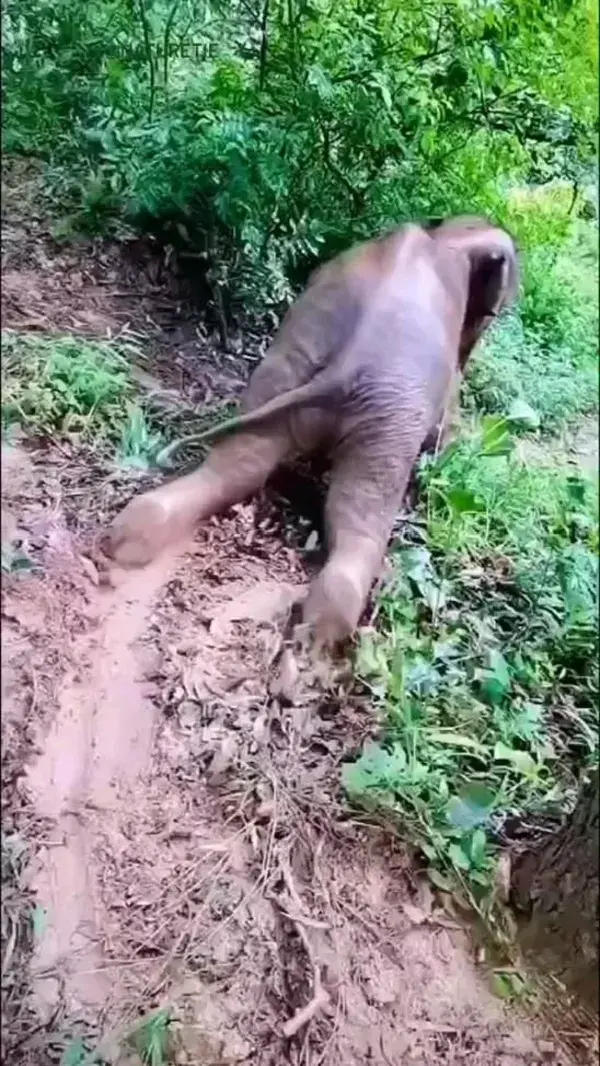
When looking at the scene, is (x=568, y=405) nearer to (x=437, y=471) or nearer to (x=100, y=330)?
(x=437, y=471)

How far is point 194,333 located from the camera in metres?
1.52

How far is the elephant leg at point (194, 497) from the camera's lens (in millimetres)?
1367

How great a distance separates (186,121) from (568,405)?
1.85 feet

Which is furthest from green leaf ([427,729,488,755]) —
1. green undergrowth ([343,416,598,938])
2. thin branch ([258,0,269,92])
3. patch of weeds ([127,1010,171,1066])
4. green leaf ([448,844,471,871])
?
thin branch ([258,0,269,92])

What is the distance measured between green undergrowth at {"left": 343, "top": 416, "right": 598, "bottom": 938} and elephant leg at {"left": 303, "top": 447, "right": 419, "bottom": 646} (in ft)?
0.10

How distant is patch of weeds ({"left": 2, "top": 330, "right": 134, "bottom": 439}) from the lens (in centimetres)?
132

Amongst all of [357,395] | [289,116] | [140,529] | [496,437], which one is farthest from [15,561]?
[289,116]

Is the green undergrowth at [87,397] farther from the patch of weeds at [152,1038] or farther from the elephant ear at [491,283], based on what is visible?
the patch of weeds at [152,1038]

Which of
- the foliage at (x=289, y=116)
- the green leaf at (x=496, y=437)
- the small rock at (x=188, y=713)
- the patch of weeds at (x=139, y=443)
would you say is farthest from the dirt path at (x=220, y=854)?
the foliage at (x=289, y=116)

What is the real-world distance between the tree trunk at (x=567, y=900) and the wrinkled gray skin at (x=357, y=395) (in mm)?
365

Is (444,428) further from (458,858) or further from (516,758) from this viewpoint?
(458,858)

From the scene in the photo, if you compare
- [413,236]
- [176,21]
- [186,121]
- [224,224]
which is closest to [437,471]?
[413,236]

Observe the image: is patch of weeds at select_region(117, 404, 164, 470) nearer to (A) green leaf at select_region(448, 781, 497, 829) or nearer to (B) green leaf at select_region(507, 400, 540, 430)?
(B) green leaf at select_region(507, 400, 540, 430)

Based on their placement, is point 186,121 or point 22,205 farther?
point 186,121
